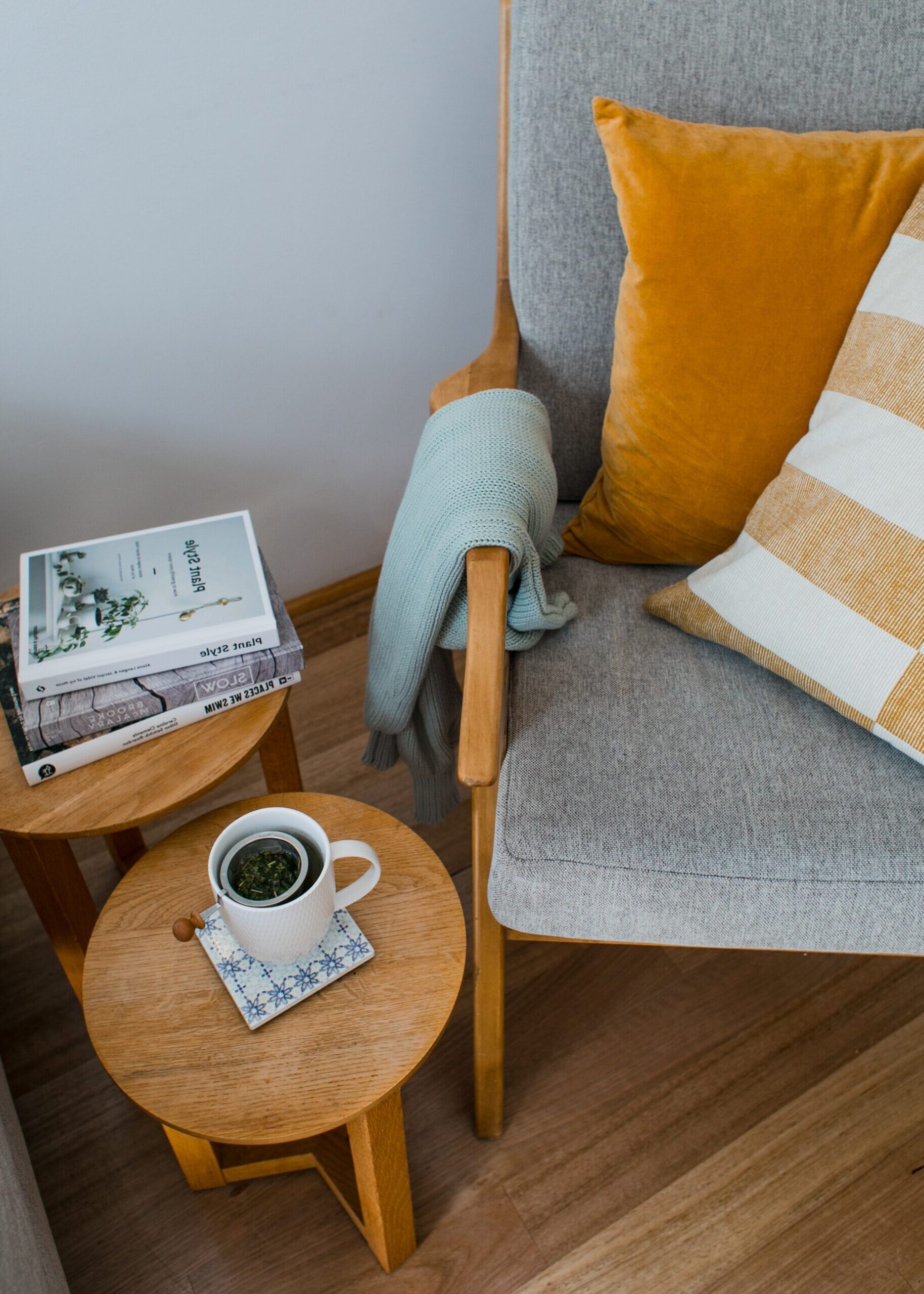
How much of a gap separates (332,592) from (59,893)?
771mm

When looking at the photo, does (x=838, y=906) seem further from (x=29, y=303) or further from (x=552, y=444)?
(x=29, y=303)

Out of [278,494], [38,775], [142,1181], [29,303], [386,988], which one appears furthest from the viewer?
[278,494]

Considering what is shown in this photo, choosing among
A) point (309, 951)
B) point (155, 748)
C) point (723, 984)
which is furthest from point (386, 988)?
point (723, 984)

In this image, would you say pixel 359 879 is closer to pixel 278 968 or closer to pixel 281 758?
pixel 278 968

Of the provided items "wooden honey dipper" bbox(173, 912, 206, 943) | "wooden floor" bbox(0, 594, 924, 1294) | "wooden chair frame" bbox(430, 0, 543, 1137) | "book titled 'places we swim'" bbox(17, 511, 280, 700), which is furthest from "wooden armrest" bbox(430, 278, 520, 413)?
"wooden floor" bbox(0, 594, 924, 1294)

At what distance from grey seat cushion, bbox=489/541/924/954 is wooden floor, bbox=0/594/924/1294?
1.09ft

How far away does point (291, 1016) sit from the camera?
746mm

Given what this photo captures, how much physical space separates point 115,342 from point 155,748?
0.59 metres

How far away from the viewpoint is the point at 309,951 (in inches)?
30.2

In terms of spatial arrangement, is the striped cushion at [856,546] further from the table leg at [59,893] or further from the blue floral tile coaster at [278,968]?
the table leg at [59,893]

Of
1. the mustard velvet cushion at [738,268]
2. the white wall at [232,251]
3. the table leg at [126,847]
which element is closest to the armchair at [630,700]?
the mustard velvet cushion at [738,268]

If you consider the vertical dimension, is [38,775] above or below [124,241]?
below

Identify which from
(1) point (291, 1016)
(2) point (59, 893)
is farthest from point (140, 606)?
(1) point (291, 1016)

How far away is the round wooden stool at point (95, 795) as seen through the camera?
846 mm
